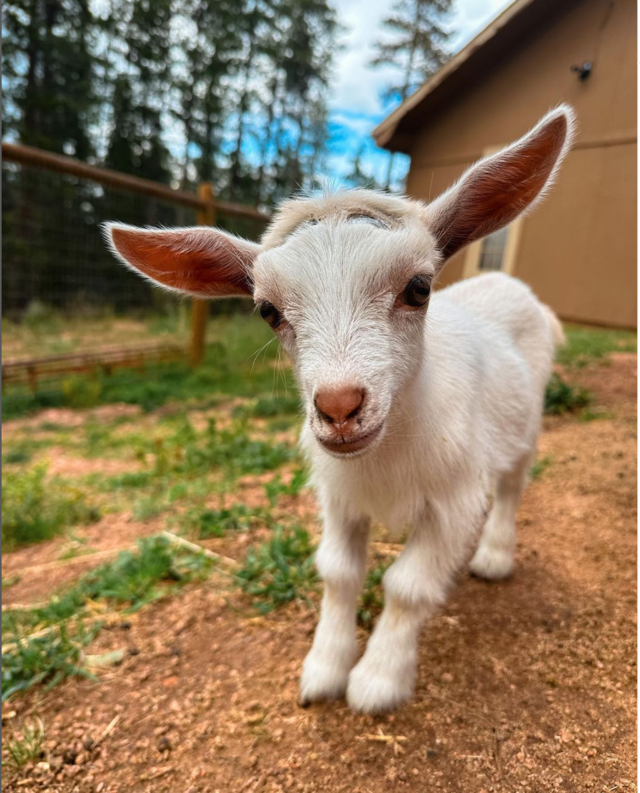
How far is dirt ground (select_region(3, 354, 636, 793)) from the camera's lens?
138 centimetres

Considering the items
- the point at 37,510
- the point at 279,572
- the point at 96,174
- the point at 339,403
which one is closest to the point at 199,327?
the point at 96,174

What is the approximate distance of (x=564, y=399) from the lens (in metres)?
4.26

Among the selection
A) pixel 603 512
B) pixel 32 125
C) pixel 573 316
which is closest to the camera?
pixel 603 512

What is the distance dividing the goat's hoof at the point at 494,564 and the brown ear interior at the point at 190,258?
1578 millimetres

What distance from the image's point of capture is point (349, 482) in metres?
1.67

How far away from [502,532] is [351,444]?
55.1 inches

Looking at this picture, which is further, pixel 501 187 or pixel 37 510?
pixel 37 510

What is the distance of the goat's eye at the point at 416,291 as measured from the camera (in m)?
1.40

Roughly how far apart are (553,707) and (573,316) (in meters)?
2.29

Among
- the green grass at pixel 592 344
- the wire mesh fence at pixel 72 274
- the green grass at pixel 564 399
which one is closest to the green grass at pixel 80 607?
the green grass at pixel 592 344

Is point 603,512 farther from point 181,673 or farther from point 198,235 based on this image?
point 198,235

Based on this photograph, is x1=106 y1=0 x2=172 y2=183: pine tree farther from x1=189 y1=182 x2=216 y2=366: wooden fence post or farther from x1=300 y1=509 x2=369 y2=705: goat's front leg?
A: x1=300 y1=509 x2=369 y2=705: goat's front leg

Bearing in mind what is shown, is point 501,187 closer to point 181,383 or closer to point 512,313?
point 512,313

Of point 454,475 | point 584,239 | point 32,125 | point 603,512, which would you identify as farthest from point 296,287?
point 32,125
